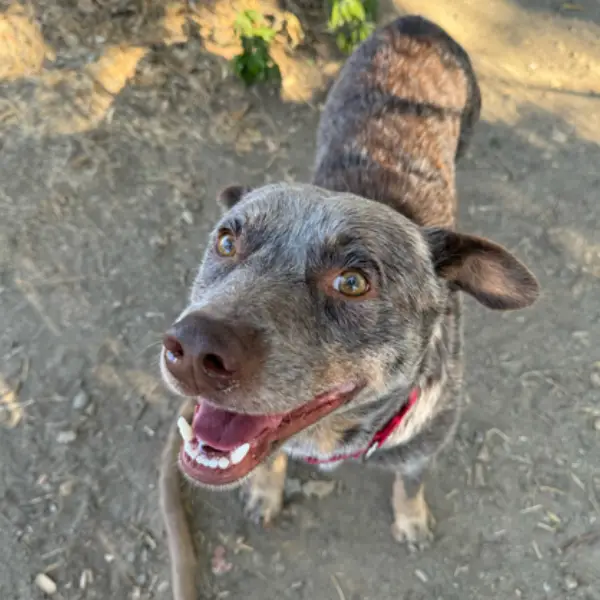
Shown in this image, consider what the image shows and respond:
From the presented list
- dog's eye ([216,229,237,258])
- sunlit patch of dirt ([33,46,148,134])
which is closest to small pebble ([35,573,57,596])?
dog's eye ([216,229,237,258])

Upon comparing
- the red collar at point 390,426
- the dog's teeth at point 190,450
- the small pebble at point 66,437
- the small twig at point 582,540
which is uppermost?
the dog's teeth at point 190,450

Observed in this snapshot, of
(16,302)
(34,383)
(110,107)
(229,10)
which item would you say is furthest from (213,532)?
(229,10)

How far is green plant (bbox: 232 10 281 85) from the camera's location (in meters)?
5.64

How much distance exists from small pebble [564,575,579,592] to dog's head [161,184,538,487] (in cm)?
194

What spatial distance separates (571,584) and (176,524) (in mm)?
2341

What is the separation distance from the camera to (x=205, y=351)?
2008 millimetres

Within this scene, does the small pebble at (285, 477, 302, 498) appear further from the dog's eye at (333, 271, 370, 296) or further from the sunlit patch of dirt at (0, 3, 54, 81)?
the sunlit patch of dirt at (0, 3, 54, 81)

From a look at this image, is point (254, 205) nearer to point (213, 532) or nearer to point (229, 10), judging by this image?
point (213, 532)

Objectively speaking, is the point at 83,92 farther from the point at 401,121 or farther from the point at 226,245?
the point at 226,245

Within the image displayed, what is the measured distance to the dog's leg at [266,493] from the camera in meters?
3.89

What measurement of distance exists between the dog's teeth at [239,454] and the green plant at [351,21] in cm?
439

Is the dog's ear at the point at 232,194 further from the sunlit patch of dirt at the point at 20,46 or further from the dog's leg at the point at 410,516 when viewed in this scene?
the sunlit patch of dirt at the point at 20,46

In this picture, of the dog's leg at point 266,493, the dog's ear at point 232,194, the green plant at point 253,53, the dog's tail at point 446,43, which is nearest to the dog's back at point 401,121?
the dog's tail at point 446,43

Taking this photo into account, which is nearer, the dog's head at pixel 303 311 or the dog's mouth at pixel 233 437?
the dog's head at pixel 303 311
